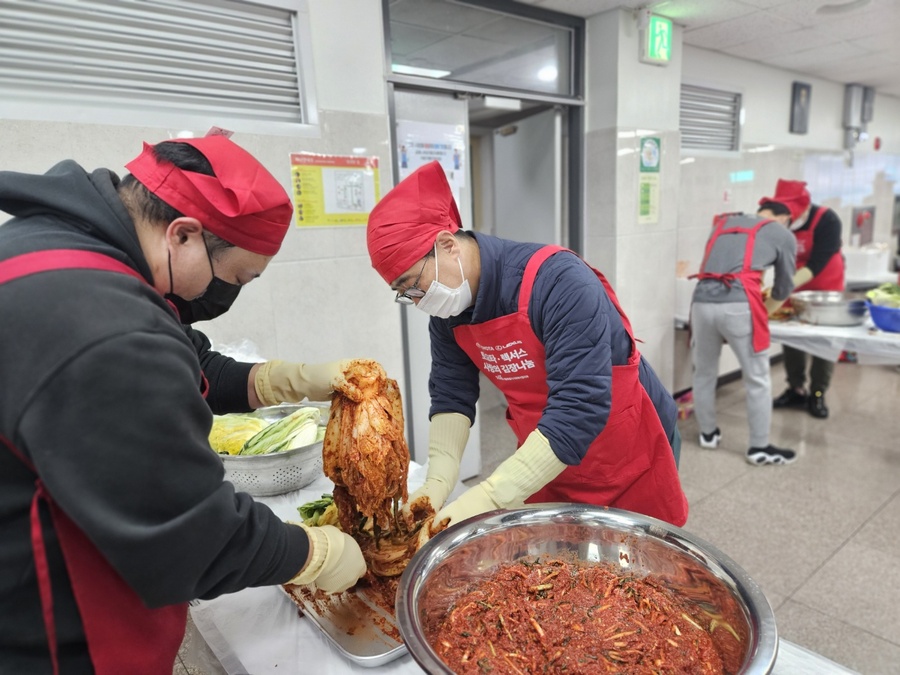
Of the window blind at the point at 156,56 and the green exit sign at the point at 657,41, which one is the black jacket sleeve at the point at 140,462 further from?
the green exit sign at the point at 657,41

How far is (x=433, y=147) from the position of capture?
3643mm

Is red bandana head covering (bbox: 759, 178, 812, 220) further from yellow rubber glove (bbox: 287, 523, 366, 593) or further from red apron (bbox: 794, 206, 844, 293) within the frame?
yellow rubber glove (bbox: 287, 523, 366, 593)

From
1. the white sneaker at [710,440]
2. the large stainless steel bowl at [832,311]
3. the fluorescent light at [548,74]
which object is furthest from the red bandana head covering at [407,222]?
the white sneaker at [710,440]

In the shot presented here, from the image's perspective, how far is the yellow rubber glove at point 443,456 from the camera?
→ 5.73ft

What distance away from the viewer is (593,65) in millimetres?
4285

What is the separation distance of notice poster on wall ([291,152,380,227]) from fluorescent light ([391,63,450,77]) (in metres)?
0.61

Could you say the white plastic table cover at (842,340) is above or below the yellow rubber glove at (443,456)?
below

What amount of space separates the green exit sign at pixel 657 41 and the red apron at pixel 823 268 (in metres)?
2.07

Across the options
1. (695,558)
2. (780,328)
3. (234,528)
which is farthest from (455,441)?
(780,328)

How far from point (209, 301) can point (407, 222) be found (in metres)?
0.56

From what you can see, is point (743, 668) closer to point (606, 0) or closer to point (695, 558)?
point (695, 558)

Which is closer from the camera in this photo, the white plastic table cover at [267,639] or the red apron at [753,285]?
the white plastic table cover at [267,639]

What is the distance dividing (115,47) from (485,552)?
2.56 metres

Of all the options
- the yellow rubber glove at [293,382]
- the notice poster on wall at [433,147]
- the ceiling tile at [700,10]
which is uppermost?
the ceiling tile at [700,10]
